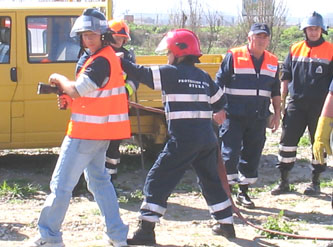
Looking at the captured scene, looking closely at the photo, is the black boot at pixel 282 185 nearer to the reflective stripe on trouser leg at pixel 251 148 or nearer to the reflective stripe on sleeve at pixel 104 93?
the reflective stripe on trouser leg at pixel 251 148

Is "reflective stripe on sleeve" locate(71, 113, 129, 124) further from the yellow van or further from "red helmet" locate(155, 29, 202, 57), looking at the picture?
the yellow van

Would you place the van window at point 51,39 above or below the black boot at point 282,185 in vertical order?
above

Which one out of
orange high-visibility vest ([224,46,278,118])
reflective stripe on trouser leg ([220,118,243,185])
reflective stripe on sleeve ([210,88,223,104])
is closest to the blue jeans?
reflective stripe on sleeve ([210,88,223,104])

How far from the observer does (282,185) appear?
7.44 meters

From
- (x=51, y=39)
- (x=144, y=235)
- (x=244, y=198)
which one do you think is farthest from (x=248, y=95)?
(x=51, y=39)

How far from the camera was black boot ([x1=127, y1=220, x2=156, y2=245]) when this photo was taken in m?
5.36

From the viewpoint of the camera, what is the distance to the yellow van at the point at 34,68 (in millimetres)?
7617

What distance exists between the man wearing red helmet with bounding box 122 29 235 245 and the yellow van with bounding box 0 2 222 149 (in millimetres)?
2455

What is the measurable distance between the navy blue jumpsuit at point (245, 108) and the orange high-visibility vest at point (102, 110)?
1.89 meters

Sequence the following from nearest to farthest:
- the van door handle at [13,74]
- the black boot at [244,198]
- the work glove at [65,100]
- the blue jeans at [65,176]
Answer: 1. the blue jeans at [65,176]
2. the work glove at [65,100]
3. the black boot at [244,198]
4. the van door handle at [13,74]

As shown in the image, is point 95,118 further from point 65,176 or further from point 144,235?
point 144,235

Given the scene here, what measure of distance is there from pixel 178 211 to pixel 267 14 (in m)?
11.9

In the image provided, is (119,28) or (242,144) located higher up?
(119,28)

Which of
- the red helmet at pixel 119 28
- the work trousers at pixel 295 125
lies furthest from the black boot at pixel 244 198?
the red helmet at pixel 119 28
